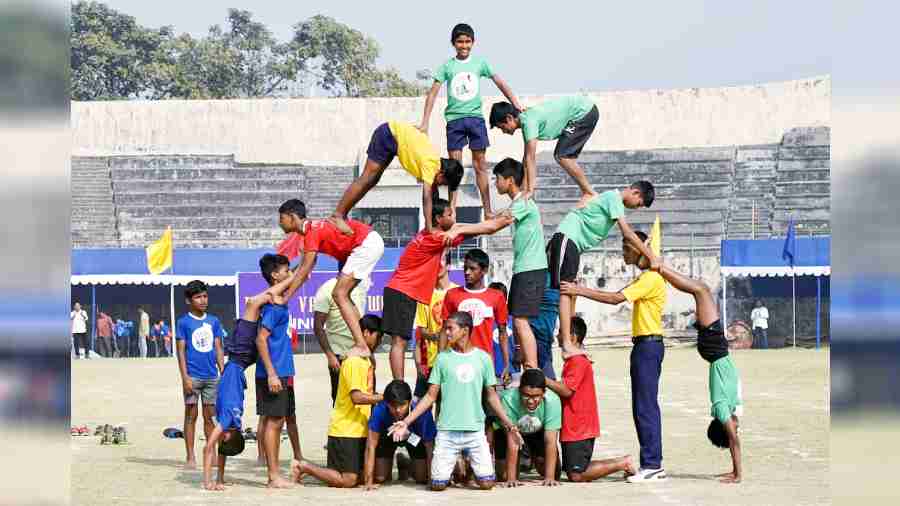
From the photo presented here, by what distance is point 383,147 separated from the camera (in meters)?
12.6

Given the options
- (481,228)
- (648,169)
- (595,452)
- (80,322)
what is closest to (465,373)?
(481,228)

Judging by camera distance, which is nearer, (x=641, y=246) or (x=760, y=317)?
(x=641, y=246)

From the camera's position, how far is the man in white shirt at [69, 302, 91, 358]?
36.6 m

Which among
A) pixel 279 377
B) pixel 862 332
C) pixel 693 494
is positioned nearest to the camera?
pixel 862 332

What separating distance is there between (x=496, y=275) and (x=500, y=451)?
3203cm

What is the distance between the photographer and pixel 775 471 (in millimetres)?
12461

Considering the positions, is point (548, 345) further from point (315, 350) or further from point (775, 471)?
point (315, 350)

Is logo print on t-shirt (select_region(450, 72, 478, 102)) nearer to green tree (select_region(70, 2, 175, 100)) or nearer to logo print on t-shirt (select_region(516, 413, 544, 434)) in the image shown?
logo print on t-shirt (select_region(516, 413, 544, 434))

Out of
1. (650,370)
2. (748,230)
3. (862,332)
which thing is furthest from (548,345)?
(748,230)

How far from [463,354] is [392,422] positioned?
83 centimetres

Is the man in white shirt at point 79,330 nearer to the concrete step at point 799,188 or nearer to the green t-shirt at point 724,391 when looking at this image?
the concrete step at point 799,188

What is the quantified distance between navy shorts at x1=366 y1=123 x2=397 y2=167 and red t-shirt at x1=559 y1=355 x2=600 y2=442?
8.46 ft

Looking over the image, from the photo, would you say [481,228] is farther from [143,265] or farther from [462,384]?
[143,265]

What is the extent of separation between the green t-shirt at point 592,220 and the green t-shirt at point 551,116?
2.79 ft
